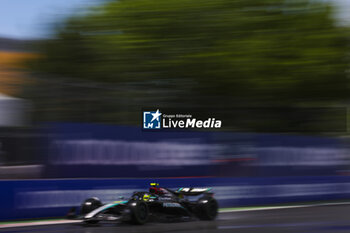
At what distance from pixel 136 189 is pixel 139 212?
9.88 feet

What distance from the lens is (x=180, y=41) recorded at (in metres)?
22.8

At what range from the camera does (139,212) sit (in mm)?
10016

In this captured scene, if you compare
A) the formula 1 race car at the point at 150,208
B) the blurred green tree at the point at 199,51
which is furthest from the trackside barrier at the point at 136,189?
the blurred green tree at the point at 199,51

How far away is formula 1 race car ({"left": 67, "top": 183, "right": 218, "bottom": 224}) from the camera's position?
995 cm

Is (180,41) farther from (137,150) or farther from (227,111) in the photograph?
(137,150)

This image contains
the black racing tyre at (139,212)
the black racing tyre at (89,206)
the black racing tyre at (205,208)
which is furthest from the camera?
A: the black racing tyre at (205,208)

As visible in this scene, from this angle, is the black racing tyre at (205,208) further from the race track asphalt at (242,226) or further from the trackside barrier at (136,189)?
the trackside barrier at (136,189)

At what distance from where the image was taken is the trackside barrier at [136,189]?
36.1ft

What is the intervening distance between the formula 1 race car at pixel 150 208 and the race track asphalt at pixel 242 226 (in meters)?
0.18

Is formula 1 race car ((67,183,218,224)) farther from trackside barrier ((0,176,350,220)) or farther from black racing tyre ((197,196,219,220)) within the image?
trackside barrier ((0,176,350,220))

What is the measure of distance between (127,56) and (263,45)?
567 centimetres

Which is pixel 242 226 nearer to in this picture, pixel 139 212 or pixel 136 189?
pixel 139 212

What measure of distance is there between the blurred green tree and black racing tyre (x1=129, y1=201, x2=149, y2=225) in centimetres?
1137

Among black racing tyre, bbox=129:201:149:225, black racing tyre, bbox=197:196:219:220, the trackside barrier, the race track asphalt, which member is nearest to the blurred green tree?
the trackside barrier
